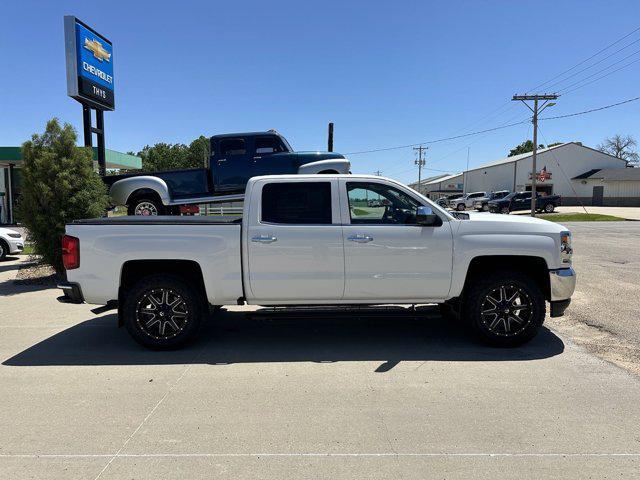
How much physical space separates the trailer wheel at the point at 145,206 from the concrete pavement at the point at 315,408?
17.2ft

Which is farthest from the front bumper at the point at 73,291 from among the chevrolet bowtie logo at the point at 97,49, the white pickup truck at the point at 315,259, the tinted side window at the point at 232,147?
the chevrolet bowtie logo at the point at 97,49

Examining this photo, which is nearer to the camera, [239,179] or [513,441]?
[513,441]

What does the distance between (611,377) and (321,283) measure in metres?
2.99

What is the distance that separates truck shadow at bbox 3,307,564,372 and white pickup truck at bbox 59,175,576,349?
0.22 meters

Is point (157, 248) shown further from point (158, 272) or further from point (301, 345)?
point (301, 345)

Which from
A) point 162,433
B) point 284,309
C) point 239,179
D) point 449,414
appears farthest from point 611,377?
point 239,179

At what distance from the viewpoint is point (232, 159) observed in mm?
11133

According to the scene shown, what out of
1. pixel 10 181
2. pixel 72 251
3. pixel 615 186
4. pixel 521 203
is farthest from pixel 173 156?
pixel 72 251

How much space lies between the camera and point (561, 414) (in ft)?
12.3

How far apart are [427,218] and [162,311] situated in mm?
3103

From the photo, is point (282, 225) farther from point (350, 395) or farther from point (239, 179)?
point (239, 179)

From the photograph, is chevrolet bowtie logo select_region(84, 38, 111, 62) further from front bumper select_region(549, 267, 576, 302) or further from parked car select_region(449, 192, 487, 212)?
parked car select_region(449, 192, 487, 212)

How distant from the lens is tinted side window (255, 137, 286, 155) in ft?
36.7

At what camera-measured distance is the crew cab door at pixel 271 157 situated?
434 inches
